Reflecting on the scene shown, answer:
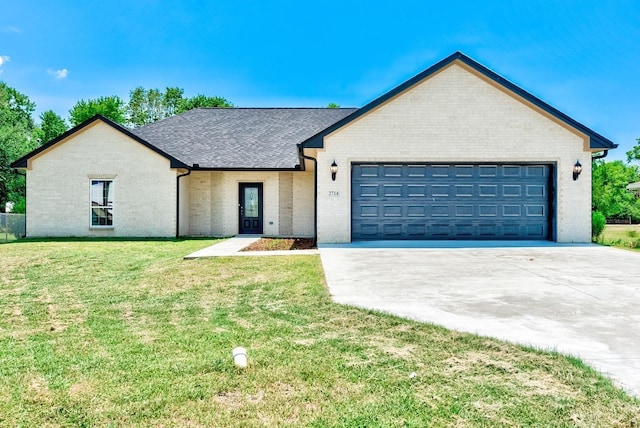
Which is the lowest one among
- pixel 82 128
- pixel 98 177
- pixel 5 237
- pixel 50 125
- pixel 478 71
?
pixel 5 237

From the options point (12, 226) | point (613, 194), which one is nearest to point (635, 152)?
point (613, 194)

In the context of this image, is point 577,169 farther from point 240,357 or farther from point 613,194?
point 613,194

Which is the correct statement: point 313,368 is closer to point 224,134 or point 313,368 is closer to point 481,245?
point 481,245

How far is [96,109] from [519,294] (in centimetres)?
4459

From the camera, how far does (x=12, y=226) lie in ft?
51.2

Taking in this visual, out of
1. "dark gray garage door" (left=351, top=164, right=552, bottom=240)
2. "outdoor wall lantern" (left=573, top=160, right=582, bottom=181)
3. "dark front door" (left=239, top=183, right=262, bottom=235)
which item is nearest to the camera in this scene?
"outdoor wall lantern" (left=573, top=160, right=582, bottom=181)

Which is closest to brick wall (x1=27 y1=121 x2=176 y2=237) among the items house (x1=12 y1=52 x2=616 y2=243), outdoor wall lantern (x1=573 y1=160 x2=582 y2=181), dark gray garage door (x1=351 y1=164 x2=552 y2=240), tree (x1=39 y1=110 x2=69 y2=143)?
house (x1=12 y1=52 x2=616 y2=243)

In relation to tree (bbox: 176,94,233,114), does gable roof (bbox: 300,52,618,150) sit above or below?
below

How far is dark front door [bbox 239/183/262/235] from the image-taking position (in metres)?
17.2

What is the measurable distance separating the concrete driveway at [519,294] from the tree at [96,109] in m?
39.1

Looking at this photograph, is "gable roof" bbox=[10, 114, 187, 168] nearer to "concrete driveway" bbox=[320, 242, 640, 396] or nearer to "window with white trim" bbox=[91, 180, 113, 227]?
"window with white trim" bbox=[91, 180, 113, 227]

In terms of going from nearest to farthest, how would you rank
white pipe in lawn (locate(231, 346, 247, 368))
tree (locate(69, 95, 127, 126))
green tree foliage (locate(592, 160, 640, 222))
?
white pipe in lawn (locate(231, 346, 247, 368))
green tree foliage (locate(592, 160, 640, 222))
tree (locate(69, 95, 127, 126))

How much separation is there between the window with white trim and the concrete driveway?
1014cm

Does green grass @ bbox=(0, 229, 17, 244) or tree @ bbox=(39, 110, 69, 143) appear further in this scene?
tree @ bbox=(39, 110, 69, 143)
